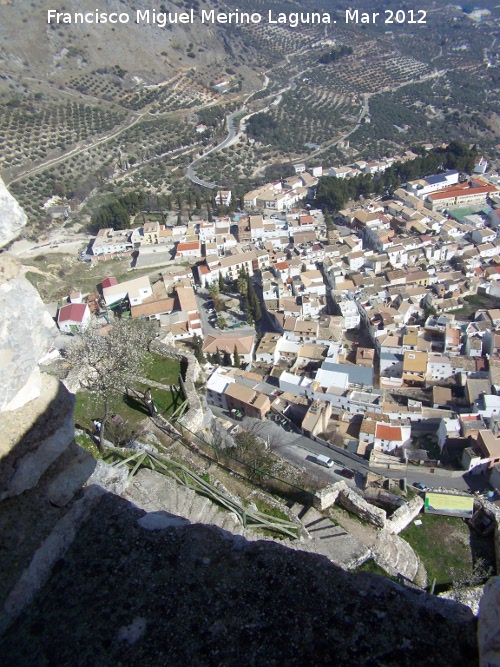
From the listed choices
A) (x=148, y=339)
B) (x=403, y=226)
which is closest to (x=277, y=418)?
(x=148, y=339)

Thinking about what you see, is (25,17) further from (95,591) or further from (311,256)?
(95,591)

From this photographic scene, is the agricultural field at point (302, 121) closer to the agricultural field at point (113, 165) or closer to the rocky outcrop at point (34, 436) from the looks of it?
the agricultural field at point (113, 165)

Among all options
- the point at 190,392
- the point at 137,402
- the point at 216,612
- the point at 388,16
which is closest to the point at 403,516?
the point at 190,392

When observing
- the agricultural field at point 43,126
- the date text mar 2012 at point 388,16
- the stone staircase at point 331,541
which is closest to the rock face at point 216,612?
the stone staircase at point 331,541

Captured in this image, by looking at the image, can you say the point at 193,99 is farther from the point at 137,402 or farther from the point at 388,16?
the point at 388,16

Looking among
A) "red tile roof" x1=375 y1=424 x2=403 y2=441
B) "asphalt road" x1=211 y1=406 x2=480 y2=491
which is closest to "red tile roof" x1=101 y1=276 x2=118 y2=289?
"asphalt road" x1=211 y1=406 x2=480 y2=491

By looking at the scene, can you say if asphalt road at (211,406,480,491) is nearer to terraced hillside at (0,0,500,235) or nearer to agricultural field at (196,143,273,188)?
terraced hillside at (0,0,500,235)
